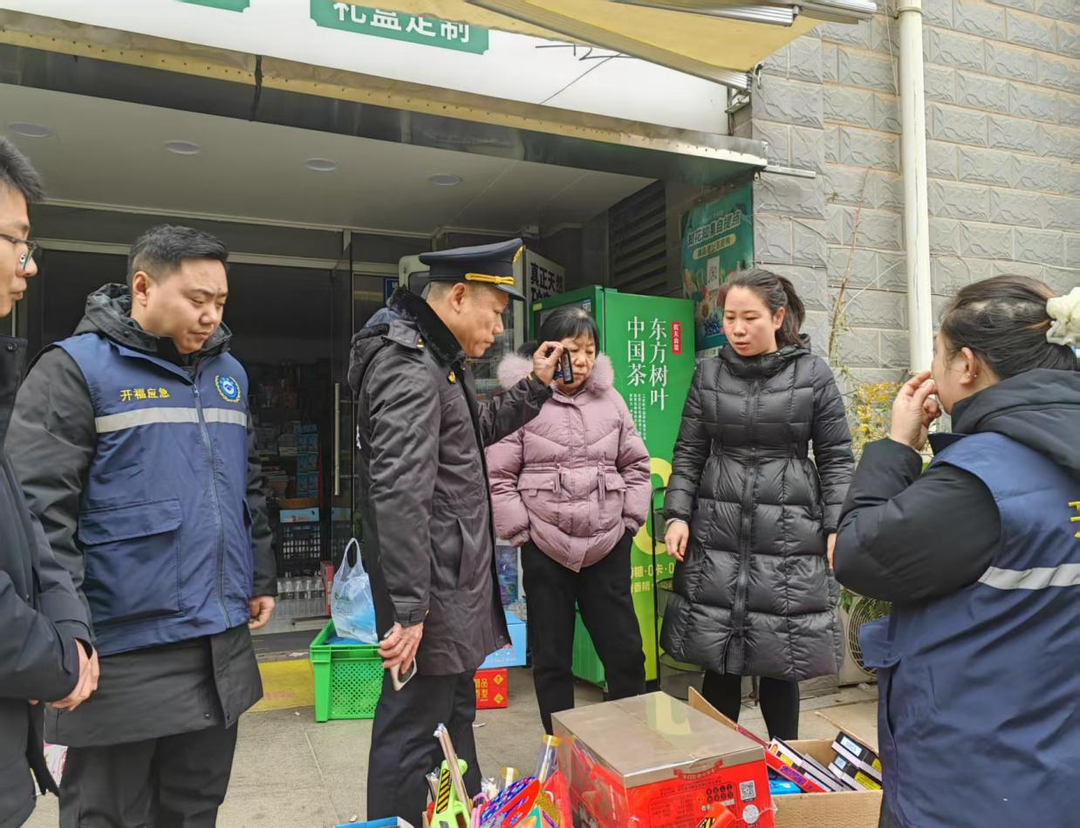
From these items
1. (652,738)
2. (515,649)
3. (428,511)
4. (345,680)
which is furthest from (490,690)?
(428,511)

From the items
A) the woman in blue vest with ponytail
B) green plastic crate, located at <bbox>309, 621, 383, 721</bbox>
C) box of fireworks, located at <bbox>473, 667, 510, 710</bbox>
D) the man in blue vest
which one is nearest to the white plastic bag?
green plastic crate, located at <bbox>309, 621, 383, 721</bbox>

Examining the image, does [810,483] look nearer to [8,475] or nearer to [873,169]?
[8,475]

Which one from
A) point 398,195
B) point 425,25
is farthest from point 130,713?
point 398,195

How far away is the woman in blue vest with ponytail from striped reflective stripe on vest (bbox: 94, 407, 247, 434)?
59.1 inches

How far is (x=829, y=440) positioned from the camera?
8.82 feet

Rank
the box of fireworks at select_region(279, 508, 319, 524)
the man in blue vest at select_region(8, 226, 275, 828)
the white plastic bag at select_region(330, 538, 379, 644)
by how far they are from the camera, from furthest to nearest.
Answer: the box of fireworks at select_region(279, 508, 319, 524) → the white plastic bag at select_region(330, 538, 379, 644) → the man in blue vest at select_region(8, 226, 275, 828)

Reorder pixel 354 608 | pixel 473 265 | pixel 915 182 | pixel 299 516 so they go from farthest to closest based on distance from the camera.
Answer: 1. pixel 299 516
2. pixel 915 182
3. pixel 354 608
4. pixel 473 265

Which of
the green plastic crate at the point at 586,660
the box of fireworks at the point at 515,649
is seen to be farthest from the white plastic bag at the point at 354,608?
the green plastic crate at the point at 586,660

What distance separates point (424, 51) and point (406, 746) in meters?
2.79

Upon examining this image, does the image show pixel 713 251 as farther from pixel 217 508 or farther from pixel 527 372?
pixel 217 508

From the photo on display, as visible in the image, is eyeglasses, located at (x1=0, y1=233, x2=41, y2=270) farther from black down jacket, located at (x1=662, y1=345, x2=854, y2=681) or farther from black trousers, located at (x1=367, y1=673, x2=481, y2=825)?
black down jacket, located at (x1=662, y1=345, x2=854, y2=681)

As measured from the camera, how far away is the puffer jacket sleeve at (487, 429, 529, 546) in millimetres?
3037

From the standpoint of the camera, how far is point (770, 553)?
2596mm

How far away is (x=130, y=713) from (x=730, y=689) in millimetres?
1918
